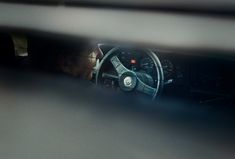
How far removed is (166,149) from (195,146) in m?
0.04

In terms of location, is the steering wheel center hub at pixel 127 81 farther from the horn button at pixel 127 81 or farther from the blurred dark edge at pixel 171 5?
the blurred dark edge at pixel 171 5

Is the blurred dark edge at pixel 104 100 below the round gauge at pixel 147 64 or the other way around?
below

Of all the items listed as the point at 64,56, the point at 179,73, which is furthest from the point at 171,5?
the point at 64,56

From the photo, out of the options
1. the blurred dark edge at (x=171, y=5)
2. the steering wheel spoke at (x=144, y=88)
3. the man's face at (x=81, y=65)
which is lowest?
the steering wheel spoke at (x=144, y=88)

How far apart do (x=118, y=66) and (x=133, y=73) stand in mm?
25

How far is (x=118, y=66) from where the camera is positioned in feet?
1.68

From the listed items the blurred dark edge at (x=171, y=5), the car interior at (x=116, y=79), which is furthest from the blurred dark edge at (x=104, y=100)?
the blurred dark edge at (x=171, y=5)

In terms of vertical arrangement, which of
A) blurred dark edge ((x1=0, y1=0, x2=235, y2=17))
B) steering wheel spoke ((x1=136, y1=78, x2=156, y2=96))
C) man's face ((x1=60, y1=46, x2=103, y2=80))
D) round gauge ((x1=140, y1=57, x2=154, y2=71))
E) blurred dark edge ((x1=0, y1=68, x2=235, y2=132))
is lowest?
blurred dark edge ((x1=0, y1=68, x2=235, y2=132))

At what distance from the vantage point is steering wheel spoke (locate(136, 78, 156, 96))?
0.50 metres

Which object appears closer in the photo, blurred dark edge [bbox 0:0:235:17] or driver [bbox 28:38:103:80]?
blurred dark edge [bbox 0:0:235:17]

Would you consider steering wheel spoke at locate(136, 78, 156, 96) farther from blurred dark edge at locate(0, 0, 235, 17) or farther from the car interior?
blurred dark edge at locate(0, 0, 235, 17)

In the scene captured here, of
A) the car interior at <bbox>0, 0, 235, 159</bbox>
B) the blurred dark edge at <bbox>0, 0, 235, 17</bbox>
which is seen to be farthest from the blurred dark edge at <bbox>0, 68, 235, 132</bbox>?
the blurred dark edge at <bbox>0, 0, 235, 17</bbox>

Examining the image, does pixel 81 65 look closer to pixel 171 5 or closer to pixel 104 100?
pixel 104 100

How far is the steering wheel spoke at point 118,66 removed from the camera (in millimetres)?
506
